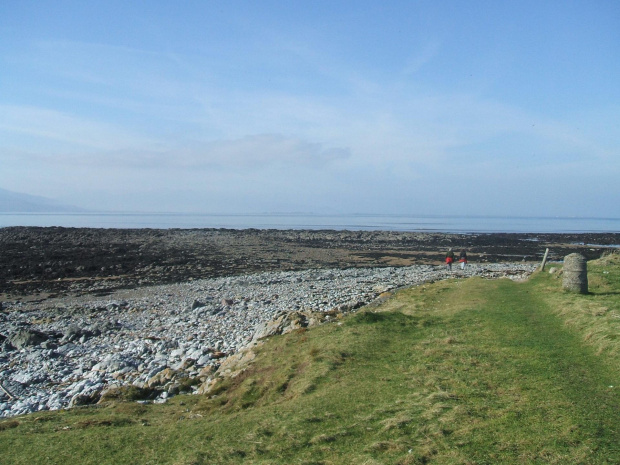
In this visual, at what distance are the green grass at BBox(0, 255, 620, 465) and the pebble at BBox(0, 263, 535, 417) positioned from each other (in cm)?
337

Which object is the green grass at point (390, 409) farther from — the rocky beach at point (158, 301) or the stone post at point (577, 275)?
the stone post at point (577, 275)

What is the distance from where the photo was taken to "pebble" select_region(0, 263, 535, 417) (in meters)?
13.9

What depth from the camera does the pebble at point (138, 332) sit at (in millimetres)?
13883

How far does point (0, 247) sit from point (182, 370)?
51.4 meters

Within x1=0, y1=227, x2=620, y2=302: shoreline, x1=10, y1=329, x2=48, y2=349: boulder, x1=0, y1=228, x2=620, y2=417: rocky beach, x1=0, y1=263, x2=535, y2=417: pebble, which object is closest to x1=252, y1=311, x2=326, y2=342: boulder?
x1=0, y1=228, x2=620, y2=417: rocky beach

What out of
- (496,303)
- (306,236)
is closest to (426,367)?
(496,303)

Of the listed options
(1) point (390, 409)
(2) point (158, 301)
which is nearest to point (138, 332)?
(2) point (158, 301)

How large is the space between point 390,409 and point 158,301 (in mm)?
22043

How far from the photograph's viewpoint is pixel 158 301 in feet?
90.0

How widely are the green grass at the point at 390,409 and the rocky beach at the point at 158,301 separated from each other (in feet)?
10.5

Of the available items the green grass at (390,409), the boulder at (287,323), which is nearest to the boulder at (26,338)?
the boulder at (287,323)

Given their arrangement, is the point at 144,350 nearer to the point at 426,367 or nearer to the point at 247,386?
the point at 247,386

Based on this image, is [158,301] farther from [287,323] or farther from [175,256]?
[175,256]

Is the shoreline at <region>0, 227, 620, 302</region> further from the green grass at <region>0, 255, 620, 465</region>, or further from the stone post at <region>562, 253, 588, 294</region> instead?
the stone post at <region>562, 253, 588, 294</region>
